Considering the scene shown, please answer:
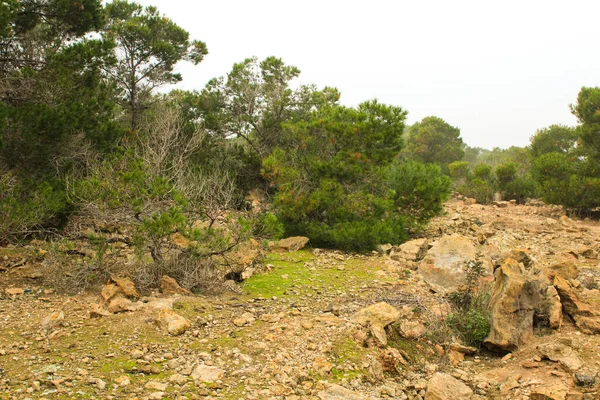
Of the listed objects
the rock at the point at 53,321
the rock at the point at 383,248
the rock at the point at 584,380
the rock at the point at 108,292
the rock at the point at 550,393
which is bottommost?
the rock at the point at 53,321

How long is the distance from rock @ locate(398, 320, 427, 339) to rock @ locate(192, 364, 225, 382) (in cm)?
231

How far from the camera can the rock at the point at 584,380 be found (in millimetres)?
4152

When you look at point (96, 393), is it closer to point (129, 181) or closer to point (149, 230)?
point (149, 230)

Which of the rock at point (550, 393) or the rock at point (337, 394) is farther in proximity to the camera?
the rock at point (550, 393)

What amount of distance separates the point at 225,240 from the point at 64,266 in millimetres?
2258

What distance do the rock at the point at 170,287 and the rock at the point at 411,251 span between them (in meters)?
4.67

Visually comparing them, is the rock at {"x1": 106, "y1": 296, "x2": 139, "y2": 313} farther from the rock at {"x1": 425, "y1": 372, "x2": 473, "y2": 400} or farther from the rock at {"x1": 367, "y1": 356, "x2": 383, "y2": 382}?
the rock at {"x1": 425, "y1": 372, "x2": 473, "y2": 400}

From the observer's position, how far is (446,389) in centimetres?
418

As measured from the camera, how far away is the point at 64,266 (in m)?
6.49

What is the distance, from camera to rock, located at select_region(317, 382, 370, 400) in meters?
3.93

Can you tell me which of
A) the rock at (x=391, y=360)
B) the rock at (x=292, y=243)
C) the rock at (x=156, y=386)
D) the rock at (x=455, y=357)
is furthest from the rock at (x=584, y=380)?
the rock at (x=292, y=243)

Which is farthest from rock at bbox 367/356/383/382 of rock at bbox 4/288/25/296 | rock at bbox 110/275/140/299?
rock at bbox 4/288/25/296

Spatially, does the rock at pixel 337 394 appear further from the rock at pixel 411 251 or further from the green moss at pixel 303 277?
the rock at pixel 411 251

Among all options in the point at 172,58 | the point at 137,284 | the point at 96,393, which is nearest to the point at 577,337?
the point at 96,393
